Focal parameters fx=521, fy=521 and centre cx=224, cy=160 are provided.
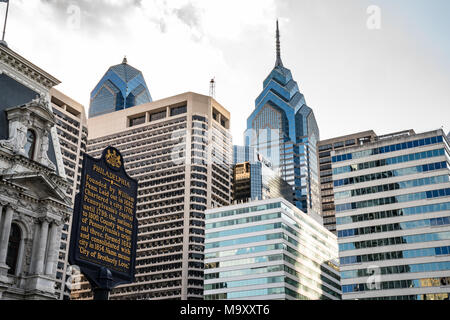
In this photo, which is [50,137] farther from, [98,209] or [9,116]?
[98,209]

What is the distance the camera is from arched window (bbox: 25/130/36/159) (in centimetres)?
4209

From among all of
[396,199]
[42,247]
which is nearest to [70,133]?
[396,199]

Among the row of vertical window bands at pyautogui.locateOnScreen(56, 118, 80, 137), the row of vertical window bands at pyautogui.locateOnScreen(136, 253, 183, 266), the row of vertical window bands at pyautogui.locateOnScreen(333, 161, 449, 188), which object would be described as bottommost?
the row of vertical window bands at pyautogui.locateOnScreen(136, 253, 183, 266)

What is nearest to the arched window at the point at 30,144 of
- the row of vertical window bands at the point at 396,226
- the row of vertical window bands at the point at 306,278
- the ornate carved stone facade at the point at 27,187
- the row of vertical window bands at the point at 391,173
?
the ornate carved stone facade at the point at 27,187

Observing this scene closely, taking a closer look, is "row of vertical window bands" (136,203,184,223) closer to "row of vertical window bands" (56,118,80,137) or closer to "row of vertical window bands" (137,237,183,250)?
"row of vertical window bands" (137,237,183,250)

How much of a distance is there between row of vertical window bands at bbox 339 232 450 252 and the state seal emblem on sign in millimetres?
89671

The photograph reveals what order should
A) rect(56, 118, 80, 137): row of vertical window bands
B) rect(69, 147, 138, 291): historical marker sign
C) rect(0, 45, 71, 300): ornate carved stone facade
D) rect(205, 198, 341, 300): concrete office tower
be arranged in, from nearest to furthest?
rect(69, 147, 138, 291): historical marker sign, rect(0, 45, 71, 300): ornate carved stone facade, rect(205, 198, 341, 300): concrete office tower, rect(56, 118, 80, 137): row of vertical window bands

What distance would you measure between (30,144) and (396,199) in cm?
8943

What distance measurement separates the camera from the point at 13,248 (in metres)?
38.7

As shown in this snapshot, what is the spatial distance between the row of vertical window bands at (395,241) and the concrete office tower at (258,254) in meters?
25.2

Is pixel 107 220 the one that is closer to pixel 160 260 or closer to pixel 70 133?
pixel 160 260

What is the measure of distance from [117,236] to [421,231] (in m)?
91.1

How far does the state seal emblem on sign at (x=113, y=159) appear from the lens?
30.8 m

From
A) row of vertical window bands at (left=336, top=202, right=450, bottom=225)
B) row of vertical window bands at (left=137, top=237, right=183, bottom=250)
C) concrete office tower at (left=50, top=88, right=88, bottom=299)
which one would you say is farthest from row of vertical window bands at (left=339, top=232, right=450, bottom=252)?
concrete office tower at (left=50, top=88, right=88, bottom=299)
